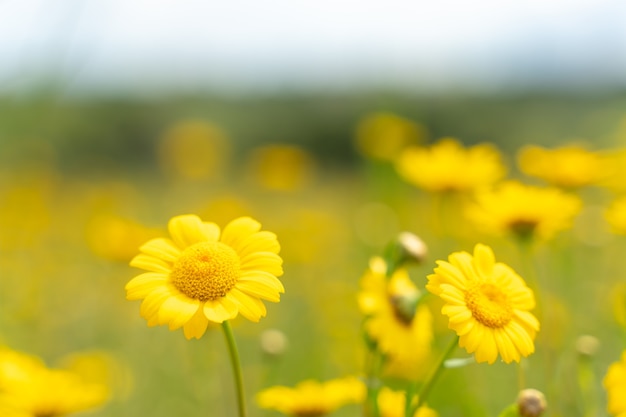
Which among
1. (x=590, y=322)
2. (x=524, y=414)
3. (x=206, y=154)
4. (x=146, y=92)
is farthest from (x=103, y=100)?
(x=524, y=414)

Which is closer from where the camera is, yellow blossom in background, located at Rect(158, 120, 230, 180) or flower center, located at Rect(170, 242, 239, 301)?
flower center, located at Rect(170, 242, 239, 301)

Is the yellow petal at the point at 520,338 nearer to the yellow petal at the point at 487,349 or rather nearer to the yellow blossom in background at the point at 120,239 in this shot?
the yellow petal at the point at 487,349

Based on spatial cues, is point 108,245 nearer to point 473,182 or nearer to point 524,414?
point 473,182

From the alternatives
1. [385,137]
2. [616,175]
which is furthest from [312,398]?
[385,137]

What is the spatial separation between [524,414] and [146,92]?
14.6 metres

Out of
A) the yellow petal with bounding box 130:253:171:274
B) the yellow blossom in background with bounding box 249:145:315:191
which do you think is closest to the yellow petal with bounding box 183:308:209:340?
the yellow petal with bounding box 130:253:171:274

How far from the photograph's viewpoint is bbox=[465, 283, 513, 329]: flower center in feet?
3.36

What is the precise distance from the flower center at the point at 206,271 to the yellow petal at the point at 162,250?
25 millimetres

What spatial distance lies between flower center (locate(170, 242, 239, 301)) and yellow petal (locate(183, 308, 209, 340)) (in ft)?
0.12

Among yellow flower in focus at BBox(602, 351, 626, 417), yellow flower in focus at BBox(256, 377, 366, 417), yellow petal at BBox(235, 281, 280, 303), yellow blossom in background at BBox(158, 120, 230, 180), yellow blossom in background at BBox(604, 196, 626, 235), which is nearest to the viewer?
yellow flower in focus at BBox(602, 351, 626, 417)

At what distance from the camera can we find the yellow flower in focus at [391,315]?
4.10ft

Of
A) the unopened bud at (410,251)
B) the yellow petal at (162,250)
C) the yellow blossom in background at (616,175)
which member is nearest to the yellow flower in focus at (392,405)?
the unopened bud at (410,251)

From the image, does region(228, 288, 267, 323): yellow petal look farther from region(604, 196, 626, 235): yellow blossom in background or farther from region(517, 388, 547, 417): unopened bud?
region(604, 196, 626, 235): yellow blossom in background

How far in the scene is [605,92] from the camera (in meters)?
12.9
